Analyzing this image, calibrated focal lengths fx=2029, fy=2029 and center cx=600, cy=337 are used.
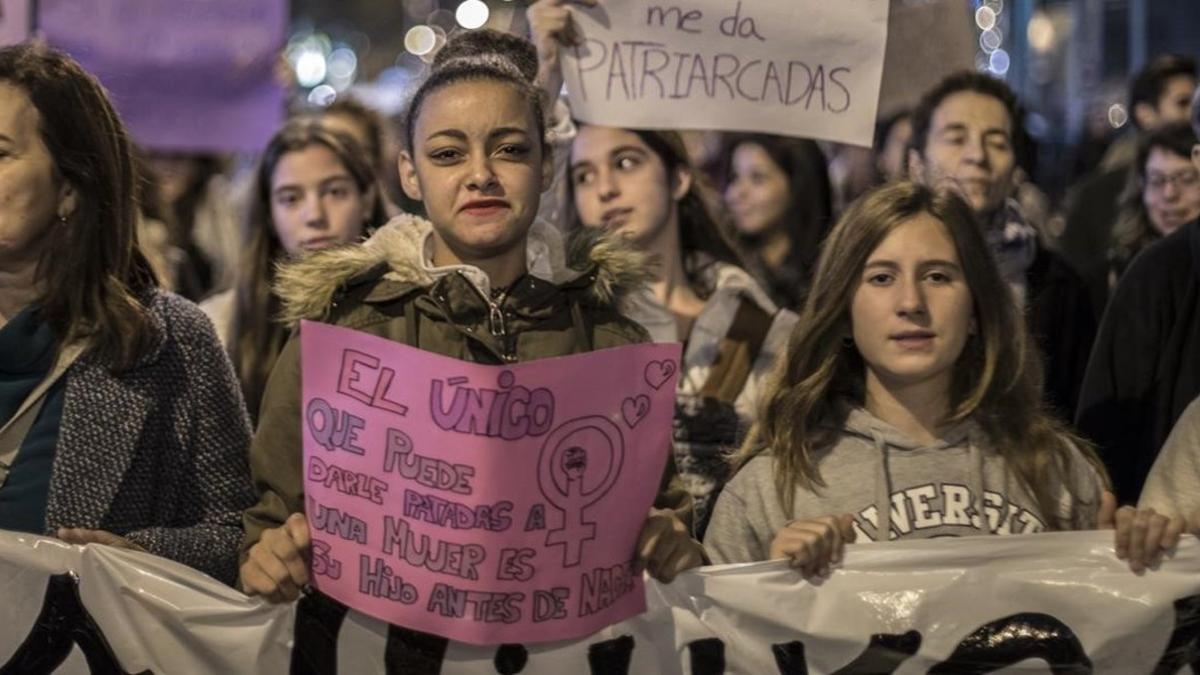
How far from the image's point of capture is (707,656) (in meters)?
3.91

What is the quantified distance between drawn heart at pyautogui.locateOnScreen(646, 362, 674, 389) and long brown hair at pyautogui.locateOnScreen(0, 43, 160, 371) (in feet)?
3.39

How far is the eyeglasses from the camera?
22.8 feet

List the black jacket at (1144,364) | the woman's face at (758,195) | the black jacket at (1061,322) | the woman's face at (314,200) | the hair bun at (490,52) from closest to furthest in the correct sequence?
the hair bun at (490,52) < the black jacket at (1144,364) < the black jacket at (1061,322) < the woman's face at (314,200) < the woman's face at (758,195)

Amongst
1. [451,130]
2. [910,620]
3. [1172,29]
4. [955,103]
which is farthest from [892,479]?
[1172,29]

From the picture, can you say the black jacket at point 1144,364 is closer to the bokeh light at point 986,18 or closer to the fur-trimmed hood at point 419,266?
the fur-trimmed hood at point 419,266

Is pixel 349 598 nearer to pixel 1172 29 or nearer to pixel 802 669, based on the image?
pixel 802 669

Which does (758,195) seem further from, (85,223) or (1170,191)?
(85,223)

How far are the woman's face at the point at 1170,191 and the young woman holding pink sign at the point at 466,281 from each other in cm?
344

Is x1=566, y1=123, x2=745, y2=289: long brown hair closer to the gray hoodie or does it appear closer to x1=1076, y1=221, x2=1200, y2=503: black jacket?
x1=1076, y1=221, x2=1200, y2=503: black jacket

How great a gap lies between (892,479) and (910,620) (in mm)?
454

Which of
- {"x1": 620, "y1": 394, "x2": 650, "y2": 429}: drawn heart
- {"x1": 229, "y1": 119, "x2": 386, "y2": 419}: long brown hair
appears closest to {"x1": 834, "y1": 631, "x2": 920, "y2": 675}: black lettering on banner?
{"x1": 620, "y1": 394, "x2": 650, "y2": 429}: drawn heart

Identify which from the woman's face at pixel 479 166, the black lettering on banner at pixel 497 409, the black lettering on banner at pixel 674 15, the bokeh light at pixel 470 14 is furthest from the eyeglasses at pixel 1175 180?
the bokeh light at pixel 470 14

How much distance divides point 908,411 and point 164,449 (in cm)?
160

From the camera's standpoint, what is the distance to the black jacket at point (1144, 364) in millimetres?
5195
